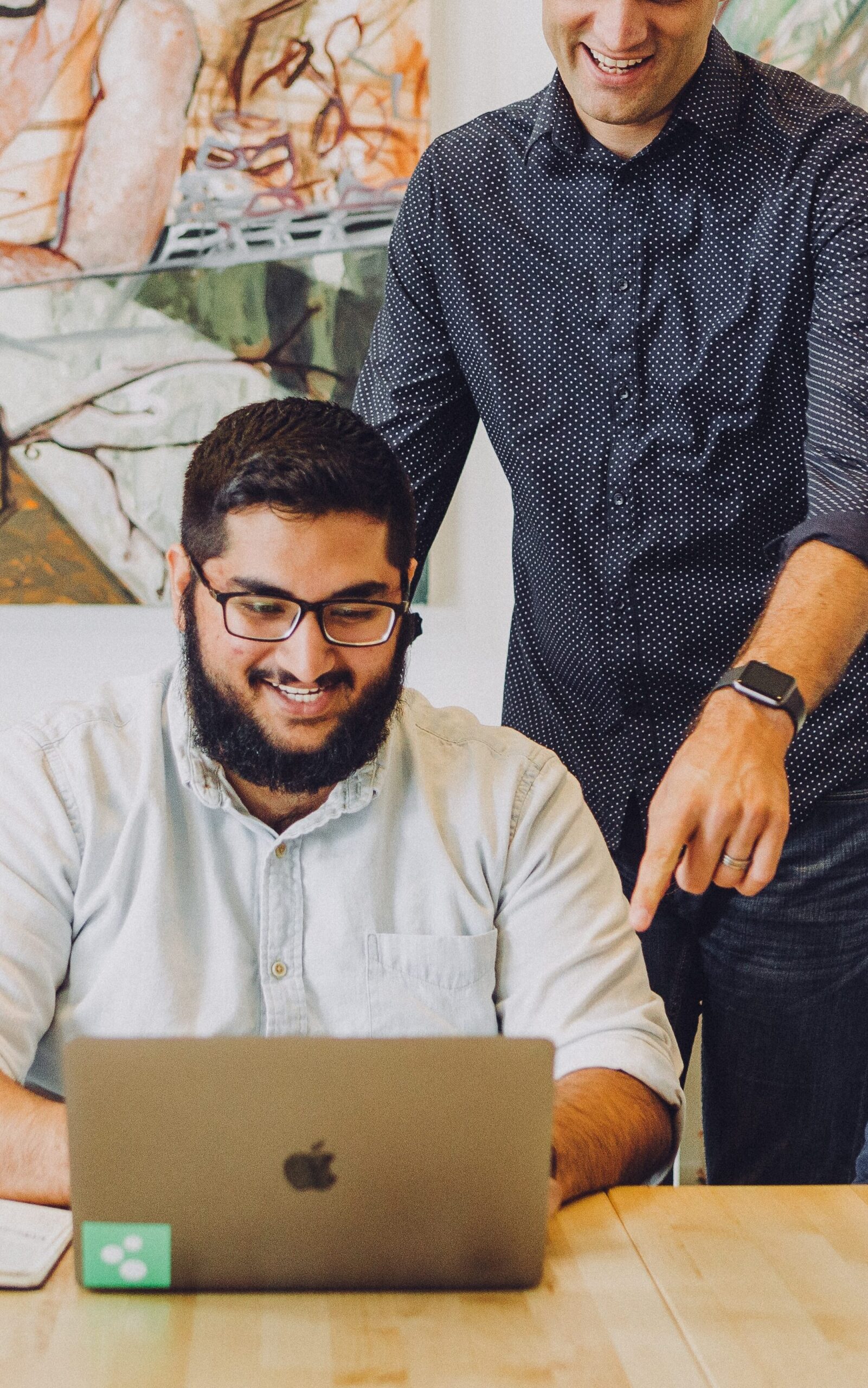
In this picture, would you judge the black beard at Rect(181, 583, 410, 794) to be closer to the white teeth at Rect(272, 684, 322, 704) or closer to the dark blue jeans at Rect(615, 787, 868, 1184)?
the white teeth at Rect(272, 684, 322, 704)

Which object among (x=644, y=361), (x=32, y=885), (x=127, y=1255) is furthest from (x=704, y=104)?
(x=127, y=1255)

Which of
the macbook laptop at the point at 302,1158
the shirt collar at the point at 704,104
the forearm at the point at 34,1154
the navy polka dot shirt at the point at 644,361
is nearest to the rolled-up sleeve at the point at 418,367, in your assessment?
the navy polka dot shirt at the point at 644,361

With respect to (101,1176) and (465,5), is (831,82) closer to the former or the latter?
(465,5)

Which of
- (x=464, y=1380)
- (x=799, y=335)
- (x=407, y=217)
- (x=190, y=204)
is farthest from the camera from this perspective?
(x=190, y=204)

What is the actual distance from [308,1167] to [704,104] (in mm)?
1421

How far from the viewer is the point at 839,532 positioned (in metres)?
1.56

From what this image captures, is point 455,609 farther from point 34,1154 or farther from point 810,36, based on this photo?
point 34,1154

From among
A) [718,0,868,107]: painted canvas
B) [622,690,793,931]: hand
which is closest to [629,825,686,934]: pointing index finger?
[622,690,793,931]: hand

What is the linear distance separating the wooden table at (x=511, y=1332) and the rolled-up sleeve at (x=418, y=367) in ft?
3.66

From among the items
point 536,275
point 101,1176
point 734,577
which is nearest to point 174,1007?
point 101,1176

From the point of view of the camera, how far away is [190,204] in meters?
2.51

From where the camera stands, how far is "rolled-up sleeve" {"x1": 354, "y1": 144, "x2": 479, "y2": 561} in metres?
2.05

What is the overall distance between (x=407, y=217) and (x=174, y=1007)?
1.14 metres

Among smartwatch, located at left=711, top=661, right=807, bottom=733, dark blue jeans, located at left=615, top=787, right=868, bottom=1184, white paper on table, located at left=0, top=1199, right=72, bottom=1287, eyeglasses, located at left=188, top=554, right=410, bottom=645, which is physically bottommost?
dark blue jeans, located at left=615, top=787, right=868, bottom=1184
